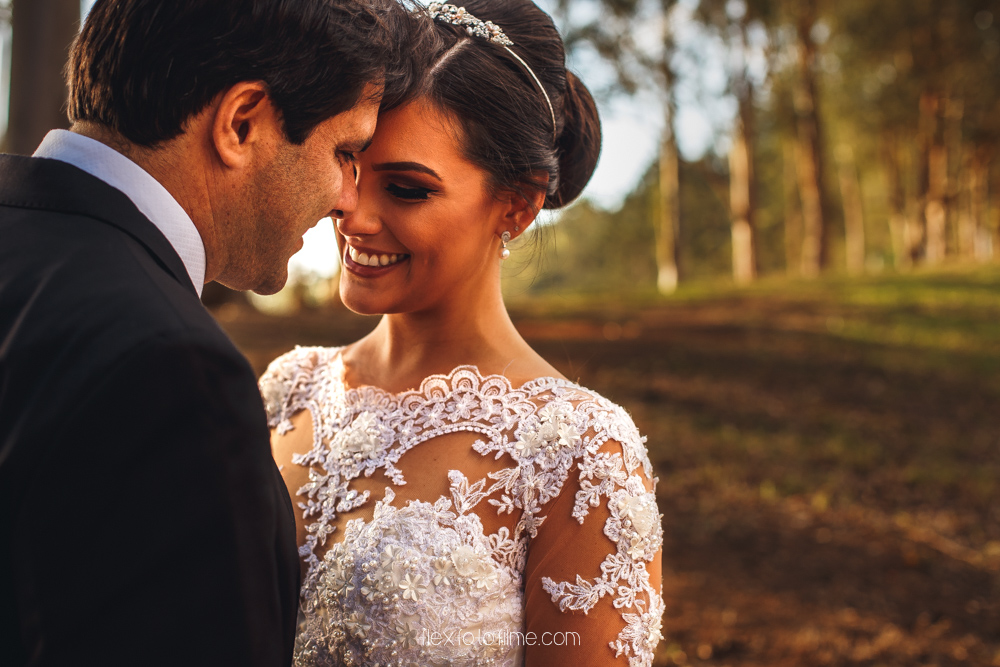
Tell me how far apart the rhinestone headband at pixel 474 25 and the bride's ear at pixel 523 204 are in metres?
0.31

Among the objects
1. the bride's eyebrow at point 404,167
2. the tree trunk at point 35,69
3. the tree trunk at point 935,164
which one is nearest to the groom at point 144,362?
the bride's eyebrow at point 404,167

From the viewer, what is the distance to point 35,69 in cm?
410

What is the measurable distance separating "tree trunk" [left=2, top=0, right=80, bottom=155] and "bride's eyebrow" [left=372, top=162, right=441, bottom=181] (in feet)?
8.60

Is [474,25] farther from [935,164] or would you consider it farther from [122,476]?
[935,164]

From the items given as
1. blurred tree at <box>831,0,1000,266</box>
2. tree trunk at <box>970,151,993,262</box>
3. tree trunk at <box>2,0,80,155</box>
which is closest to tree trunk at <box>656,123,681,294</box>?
blurred tree at <box>831,0,1000,266</box>

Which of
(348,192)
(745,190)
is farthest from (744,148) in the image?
(348,192)

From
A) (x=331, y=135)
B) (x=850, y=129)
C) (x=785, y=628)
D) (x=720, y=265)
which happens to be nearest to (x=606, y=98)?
(x=785, y=628)

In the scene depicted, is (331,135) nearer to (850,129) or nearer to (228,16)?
(228,16)

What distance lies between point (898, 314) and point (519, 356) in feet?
39.8

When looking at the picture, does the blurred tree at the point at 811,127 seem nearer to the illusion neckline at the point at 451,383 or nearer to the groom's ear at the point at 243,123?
the illusion neckline at the point at 451,383

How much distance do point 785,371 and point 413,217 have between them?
28.7 ft

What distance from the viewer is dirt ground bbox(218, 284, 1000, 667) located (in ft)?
17.6

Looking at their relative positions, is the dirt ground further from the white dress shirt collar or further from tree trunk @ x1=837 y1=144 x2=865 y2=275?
tree trunk @ x1=837 y1=144 x2=865 y2=275

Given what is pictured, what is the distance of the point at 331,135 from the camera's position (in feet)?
6.32
